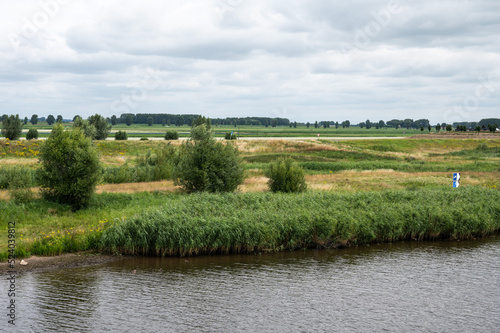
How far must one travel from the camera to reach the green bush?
42.5m

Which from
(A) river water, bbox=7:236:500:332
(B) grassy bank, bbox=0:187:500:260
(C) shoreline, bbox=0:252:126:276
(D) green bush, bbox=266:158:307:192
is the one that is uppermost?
(D) green bush, bbox=266:158:307:192

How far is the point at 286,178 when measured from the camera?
42.8 meters

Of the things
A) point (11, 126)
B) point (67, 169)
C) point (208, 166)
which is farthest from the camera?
point (11, 126)

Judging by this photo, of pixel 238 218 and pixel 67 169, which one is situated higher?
pixel 67 169

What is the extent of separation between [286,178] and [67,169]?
1887 centimetres

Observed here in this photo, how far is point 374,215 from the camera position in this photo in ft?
111

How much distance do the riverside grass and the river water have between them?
1.19 m

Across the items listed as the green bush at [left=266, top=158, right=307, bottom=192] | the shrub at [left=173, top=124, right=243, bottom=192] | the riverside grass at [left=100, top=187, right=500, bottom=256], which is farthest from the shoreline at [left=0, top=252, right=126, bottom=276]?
the green bush at [left=266, top=158, right=307, bottom=192]

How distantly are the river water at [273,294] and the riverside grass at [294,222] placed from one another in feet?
3.89

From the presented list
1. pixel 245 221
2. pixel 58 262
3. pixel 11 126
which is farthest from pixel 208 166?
pixel 11 126

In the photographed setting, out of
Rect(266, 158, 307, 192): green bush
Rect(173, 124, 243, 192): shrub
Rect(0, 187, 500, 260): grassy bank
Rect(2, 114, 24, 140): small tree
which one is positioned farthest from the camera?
Rect(2, 114, 24, 140): small tree

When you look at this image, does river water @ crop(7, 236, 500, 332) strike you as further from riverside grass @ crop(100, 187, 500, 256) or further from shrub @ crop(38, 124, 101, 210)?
shrub @ crop(38, 124, 101, 210)

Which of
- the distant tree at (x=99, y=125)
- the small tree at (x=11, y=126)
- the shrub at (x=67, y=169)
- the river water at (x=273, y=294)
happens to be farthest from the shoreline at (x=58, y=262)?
the distant tree at (x=99, y=125)

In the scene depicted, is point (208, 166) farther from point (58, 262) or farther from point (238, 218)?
point (58, 262)
